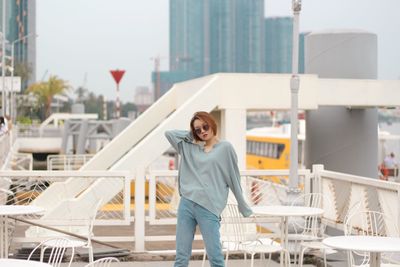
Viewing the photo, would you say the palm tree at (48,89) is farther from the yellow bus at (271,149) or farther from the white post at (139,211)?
the white post at (139,211)

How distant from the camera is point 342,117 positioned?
1838 centimetres

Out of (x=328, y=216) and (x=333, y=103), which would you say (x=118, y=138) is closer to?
(x=333, y=103)

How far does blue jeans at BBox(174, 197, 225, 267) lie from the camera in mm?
6938

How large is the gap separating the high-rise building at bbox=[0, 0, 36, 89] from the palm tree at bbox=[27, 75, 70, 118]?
3.91 meters

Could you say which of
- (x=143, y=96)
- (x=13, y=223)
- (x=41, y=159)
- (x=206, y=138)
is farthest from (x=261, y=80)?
(x=143, y=96)

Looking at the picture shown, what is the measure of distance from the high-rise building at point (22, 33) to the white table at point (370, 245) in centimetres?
4170

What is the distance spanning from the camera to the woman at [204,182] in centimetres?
691

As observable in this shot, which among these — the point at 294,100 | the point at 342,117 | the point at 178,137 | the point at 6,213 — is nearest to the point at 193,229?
the point at 178,137

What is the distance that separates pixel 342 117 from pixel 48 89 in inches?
4312

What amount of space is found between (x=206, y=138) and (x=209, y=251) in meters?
0.98

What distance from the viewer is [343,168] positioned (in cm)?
1898

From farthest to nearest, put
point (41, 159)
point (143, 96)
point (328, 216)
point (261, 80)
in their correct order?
point (143, 96), point (41, 159), point (261, 80), point (328, 216)

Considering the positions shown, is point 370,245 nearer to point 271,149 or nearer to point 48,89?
point 271,149

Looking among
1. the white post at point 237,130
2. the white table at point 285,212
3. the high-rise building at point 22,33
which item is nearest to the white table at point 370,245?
the white table at point 285,212
